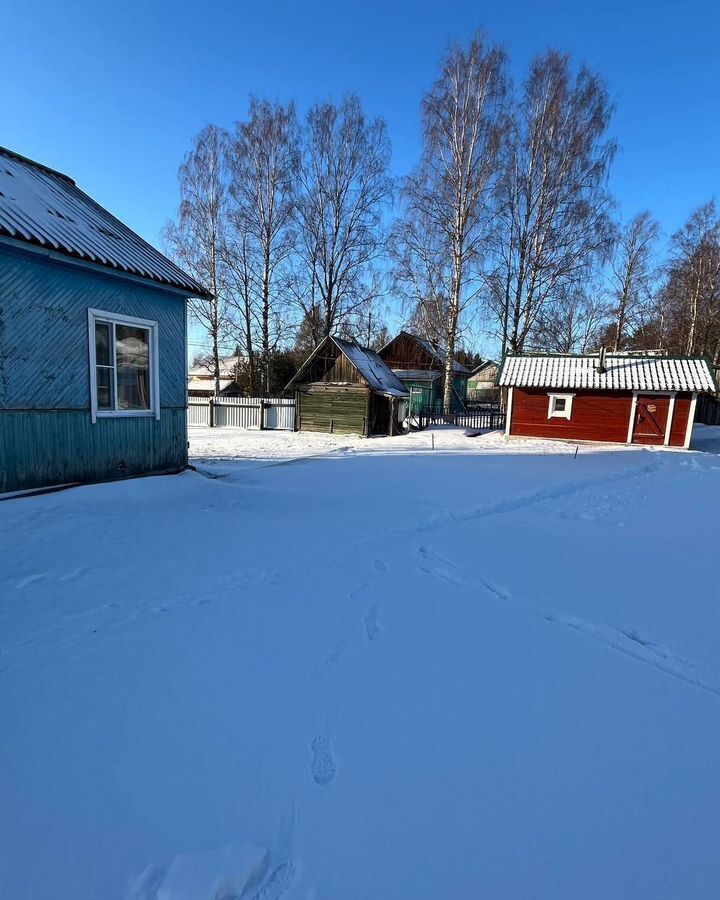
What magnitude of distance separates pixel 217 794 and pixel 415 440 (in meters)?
17.4

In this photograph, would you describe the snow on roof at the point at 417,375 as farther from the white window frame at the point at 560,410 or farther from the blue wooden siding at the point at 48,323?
the blue wooden siding at the point at 48,323

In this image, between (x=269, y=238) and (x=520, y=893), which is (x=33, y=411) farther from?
(x=269, y=238)

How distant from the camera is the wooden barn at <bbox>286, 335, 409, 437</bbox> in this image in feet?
69.9

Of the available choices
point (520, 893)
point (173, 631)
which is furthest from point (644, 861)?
point (173, 631)

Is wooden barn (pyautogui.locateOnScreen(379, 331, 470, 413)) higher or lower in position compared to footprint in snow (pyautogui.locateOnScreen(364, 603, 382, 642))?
higher

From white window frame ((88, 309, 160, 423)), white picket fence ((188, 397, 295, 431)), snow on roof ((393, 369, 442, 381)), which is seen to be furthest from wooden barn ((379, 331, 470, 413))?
white window frame ((88, 309, 160, 423))

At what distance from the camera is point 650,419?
1827cm

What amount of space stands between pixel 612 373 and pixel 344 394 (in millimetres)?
11150

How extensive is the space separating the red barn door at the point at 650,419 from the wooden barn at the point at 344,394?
388 inches

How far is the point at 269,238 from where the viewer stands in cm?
2547

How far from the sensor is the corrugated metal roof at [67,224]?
6.54m

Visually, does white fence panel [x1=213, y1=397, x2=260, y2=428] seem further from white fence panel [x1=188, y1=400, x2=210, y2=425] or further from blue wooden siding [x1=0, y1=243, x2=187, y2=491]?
blue wooden siding [x1=0, y1=243, x2=187, y2=491]

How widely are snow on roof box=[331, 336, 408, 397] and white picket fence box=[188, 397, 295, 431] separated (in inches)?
171

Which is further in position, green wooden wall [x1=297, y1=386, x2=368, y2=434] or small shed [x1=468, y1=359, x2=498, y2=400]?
small shed [x1=468, y1=359, x2=498, y2=400]
